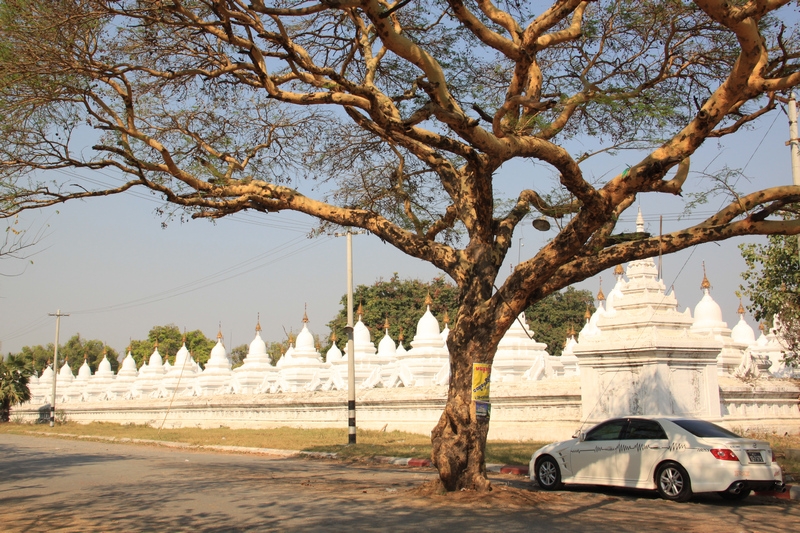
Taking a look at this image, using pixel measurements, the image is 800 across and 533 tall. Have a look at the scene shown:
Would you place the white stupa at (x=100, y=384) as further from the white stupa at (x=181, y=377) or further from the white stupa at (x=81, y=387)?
the white stupa at (x=181, y=377)

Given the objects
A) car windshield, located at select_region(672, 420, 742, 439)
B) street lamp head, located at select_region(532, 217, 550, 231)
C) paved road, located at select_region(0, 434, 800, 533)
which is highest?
street lamp head, located at select_region(532, 217, 550, 231)

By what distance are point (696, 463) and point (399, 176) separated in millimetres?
6874

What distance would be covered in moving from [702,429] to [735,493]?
94 cm

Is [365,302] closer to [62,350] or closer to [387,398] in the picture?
[387,398]

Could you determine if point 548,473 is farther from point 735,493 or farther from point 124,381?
point 124,381

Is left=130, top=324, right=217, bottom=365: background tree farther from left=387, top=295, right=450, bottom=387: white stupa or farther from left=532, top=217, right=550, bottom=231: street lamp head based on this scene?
left=532, top=217, right=550, bottom=231: street lamp head

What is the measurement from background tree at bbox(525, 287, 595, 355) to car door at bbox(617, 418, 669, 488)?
41.1m

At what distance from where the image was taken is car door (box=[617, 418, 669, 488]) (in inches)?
436

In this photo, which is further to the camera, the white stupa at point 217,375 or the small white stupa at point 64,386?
the small white stupa at point 64,386

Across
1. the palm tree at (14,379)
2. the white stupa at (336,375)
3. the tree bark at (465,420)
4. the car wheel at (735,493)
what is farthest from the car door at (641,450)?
the palm tree at (14,379)

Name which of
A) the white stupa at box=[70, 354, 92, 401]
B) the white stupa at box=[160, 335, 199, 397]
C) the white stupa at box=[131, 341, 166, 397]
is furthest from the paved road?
the white stupa at box=[70, 354, 92, 401]

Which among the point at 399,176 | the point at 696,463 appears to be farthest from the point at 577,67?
the point at 696,463

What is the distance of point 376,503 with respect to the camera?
1049cm

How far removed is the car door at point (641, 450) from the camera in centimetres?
1109
